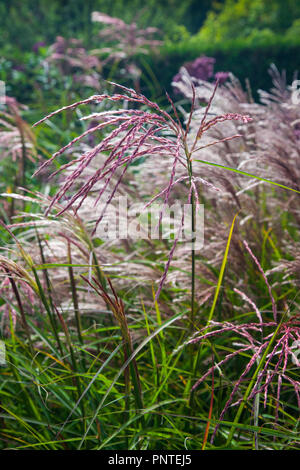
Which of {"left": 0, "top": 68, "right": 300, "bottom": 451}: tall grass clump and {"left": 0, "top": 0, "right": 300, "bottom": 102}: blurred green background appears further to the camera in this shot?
{"left": 0, "top": 0, "right": 300, "bottom": 102}: blurred green background

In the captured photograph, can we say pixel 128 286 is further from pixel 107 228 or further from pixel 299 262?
pixel 299 262

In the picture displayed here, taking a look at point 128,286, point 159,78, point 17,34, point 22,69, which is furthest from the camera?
point 17,34

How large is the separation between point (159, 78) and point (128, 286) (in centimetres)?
642

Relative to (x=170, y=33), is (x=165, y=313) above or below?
below

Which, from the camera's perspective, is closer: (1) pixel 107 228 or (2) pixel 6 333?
(1) pixel 107 228

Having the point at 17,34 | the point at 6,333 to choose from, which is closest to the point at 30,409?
the point at 6,333

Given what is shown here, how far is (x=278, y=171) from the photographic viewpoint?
1.72 m

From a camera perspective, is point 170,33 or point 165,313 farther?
point 170,33

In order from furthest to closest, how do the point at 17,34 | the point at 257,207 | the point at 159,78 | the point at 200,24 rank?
the point at 200,24
the point at 17,34
the point at 159,78
the point at 257,207

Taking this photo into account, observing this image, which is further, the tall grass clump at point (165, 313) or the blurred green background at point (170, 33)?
the blurred green background at point (170, 33)

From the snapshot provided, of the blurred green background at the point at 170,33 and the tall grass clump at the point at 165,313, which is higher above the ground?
the blurred green background at the point at 170,33

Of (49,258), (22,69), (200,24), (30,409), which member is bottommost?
(30,409)

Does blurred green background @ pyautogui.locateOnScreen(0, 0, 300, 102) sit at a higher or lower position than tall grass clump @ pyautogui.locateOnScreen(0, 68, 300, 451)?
higher

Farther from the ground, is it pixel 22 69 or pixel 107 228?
pixel 22 69
